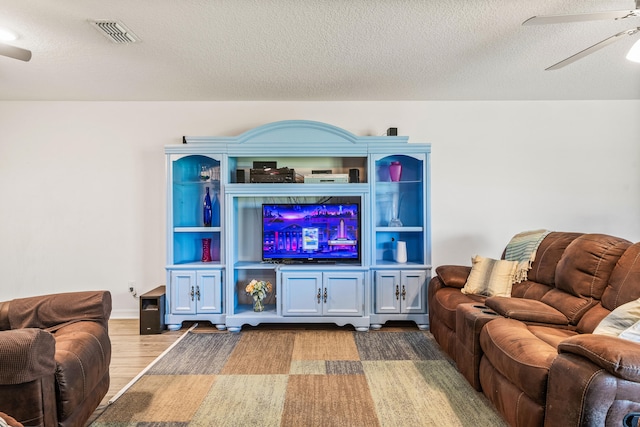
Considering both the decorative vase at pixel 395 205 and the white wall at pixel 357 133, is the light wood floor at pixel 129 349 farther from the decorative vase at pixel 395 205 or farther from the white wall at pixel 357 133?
the decorative vase at pixel 395 205

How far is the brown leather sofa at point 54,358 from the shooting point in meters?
1.58

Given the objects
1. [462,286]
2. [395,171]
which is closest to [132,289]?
[395,171]

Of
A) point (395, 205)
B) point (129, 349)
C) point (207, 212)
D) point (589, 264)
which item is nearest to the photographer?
point (589, 264)

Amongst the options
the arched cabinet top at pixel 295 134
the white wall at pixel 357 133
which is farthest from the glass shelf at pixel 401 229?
the arched cabinet top at pixel 295 134

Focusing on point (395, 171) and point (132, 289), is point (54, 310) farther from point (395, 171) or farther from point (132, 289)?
point (395, 171)

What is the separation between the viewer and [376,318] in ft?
12.7

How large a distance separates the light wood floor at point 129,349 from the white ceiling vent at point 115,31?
8.16 feet

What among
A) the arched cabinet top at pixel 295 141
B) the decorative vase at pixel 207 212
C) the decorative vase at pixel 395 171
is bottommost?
the decorative vase at pixel 207 212

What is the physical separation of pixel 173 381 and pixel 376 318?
204 cm

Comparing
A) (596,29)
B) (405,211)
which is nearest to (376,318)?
(405,211)

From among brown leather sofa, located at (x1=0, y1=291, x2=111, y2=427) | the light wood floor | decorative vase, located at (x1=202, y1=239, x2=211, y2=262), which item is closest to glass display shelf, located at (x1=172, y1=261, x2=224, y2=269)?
decorative vase, located at (x1=202, y1=239, x2=211, y2=262)

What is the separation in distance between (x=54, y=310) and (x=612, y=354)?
9.42ft

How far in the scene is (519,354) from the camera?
1.92 metres

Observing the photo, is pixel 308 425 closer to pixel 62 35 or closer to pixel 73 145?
pixel 62 35
